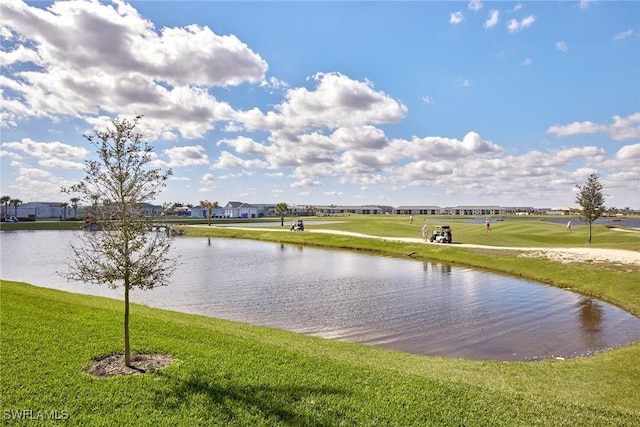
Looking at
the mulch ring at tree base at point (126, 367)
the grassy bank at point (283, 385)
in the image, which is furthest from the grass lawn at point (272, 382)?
the mulch ring at tree base at point (126, 367)

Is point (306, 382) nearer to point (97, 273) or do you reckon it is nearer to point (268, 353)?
point (268, 353)

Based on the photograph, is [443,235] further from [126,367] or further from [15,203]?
[15,203]

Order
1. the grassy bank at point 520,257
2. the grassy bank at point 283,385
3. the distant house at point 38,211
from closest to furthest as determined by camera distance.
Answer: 1. the grassy bank at point 283,385
2. the grassy bank at point 520,257
3. the distant house at point 38,211

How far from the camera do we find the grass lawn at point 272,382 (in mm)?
8219

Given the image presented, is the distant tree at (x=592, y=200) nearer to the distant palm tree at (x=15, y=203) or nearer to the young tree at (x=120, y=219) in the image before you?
the young tree at (x=120, y=219)

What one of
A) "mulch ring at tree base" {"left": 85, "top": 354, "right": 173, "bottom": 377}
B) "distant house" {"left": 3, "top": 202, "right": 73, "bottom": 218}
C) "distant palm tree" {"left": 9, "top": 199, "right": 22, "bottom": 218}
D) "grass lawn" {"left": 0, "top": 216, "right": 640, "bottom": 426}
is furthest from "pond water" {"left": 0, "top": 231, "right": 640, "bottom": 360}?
"distant house" {"left": 3, "top": 202, "right": 73, "bottom": 218}

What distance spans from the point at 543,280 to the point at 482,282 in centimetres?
515

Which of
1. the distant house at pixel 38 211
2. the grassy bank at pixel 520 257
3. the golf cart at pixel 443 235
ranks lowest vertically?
the grassy bank at pixel 520 257

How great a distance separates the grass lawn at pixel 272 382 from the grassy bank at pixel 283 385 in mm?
29

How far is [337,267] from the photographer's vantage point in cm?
3900

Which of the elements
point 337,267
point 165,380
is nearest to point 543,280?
point 337,267

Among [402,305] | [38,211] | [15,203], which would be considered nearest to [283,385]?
[402,305]

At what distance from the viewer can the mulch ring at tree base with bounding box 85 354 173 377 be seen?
998cm

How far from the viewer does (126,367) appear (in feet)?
33.8
